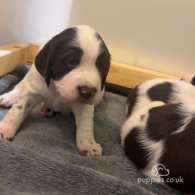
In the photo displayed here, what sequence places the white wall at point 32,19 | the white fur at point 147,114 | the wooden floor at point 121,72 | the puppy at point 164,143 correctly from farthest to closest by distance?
the white wall at point 32,19
the wooden floor at point 121,72
the white fur at point 147,114
the puppy at point 164,143

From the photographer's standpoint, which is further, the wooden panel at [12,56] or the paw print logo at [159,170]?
the wooden panel at [12,56]

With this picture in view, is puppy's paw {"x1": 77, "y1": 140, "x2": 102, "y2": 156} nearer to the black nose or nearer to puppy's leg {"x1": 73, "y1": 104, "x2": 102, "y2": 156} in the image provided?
puppy's leg {"x1": 73, "y1": 104, "x2": 102, "y2": 156}

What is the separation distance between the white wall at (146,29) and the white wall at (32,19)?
0.45 feet

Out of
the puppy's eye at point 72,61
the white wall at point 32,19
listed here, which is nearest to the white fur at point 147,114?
the puppy's eye at point 72,61

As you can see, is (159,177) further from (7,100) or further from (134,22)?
(134,22)

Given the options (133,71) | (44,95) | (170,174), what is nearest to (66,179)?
(170,174)

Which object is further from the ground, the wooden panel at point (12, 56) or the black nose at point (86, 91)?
the black nose at point (86, 91)

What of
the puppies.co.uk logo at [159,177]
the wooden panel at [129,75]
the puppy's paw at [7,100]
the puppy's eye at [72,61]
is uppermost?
the puppy's eye at [72,61]

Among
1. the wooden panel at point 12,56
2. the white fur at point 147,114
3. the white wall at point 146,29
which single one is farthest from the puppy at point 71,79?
the white wall at point 146,29

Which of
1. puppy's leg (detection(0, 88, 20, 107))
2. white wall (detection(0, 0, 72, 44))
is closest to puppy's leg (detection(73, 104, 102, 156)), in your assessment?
puppy's leg (detection(0, 88, 20, 107))

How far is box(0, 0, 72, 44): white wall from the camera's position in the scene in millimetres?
3270

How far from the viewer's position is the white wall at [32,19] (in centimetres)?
327

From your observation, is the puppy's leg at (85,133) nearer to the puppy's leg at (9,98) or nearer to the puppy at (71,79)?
the puppy at (71,79)

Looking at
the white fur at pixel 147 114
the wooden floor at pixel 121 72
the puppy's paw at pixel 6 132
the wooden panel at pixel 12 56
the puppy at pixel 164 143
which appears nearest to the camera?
the puppy at pixel 164 143
